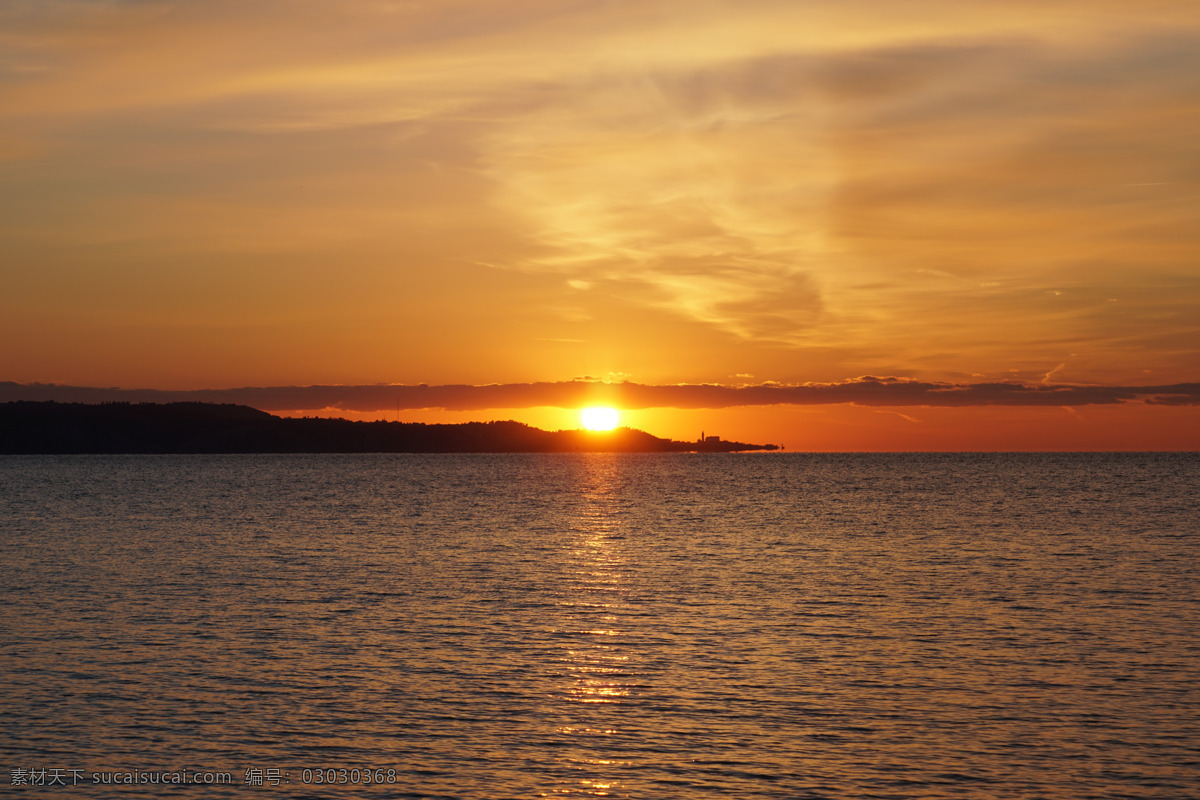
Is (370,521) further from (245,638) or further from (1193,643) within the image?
(1193,643)

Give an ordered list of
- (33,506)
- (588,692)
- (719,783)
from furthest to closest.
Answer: (33,506), (588,692), (719,783)

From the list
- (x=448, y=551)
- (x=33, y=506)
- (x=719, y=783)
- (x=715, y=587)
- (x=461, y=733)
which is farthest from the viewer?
(x=33, y=506)

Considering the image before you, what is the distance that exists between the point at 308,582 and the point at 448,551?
17461 mm

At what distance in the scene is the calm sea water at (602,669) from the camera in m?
23.5

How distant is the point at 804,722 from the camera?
89.6 feet

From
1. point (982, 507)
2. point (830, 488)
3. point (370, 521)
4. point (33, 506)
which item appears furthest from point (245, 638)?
point (830, 488)

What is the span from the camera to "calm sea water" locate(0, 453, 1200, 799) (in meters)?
23.5

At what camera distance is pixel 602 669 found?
33.7 metres

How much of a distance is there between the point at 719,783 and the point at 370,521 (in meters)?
83.4

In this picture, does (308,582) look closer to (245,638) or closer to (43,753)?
(245,638)

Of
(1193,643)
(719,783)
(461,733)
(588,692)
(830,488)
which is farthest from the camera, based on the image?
(830,488)

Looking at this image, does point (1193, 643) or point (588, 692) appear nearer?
point (588, 692)

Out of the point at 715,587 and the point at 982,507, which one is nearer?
the point at 715,587

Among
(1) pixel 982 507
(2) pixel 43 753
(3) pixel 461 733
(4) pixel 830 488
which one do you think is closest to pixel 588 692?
(3) pixel 461 733
